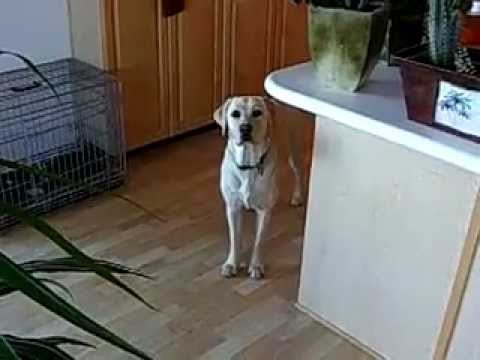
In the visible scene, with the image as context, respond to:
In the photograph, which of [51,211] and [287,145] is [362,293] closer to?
[287,145]

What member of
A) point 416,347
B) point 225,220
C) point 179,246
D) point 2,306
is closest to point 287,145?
point 225,220

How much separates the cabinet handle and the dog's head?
2.88 feet

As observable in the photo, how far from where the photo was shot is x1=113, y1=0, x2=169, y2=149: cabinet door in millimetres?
2631

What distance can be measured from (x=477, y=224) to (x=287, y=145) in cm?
104

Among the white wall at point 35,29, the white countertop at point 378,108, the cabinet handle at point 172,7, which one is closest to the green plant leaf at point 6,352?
the white countertop at point 378,108

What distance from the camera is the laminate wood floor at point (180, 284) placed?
192 centimetres

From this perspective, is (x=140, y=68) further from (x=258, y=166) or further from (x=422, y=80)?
(x=422, y=80)

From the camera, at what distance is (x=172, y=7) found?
2738 millimetres

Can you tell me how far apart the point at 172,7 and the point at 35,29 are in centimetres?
57

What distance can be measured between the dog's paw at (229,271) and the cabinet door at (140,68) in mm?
922

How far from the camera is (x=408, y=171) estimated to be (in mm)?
1598

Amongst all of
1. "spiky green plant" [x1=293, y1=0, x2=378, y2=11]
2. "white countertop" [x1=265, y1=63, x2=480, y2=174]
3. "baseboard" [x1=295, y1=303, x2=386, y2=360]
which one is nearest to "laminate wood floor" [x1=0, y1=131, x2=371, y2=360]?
"baseboard" [x1=295, y1=303, x2=386, y2=360]

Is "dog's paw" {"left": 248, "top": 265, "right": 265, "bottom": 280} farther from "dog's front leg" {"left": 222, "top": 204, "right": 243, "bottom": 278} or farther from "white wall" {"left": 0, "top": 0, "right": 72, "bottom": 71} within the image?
"white wall" {"left": 0, "top": 0, "right": 72, "bottom": 71}

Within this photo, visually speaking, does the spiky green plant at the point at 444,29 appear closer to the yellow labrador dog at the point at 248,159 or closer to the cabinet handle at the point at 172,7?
the yellow labrador dog at the point at 248,159
